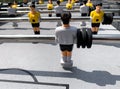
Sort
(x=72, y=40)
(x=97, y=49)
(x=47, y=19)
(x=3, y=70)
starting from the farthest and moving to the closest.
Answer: (x=47, y=19) → (x=97, y=49) → (x=3, y=70) → (x=72, y=40)

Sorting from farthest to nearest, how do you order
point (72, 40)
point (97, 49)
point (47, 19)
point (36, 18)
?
point (47, 19) → point (36, 18) → point (97, 49) → point (72, 40)

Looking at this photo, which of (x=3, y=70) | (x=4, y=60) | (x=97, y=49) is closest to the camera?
(x=3, y=70)

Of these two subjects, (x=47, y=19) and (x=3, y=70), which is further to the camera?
(x=47, y=19)

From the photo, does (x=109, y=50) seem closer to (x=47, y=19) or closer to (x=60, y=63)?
(x=60, y=63)

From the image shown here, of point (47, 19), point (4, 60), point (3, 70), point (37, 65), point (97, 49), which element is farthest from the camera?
point (47, 19)

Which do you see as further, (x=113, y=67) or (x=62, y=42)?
(x=113, y=67)

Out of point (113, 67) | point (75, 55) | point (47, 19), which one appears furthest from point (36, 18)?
point (113, 67)

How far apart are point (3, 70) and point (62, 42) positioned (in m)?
1.33

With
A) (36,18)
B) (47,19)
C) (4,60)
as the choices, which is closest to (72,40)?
(4,60)

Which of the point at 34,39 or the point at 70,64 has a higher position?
the point at 34,39

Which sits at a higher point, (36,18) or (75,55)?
(36,18)

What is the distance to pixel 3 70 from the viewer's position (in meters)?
4.52

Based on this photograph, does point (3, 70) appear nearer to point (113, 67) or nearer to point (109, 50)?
point (113, 67)

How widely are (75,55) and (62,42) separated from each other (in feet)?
4.28
